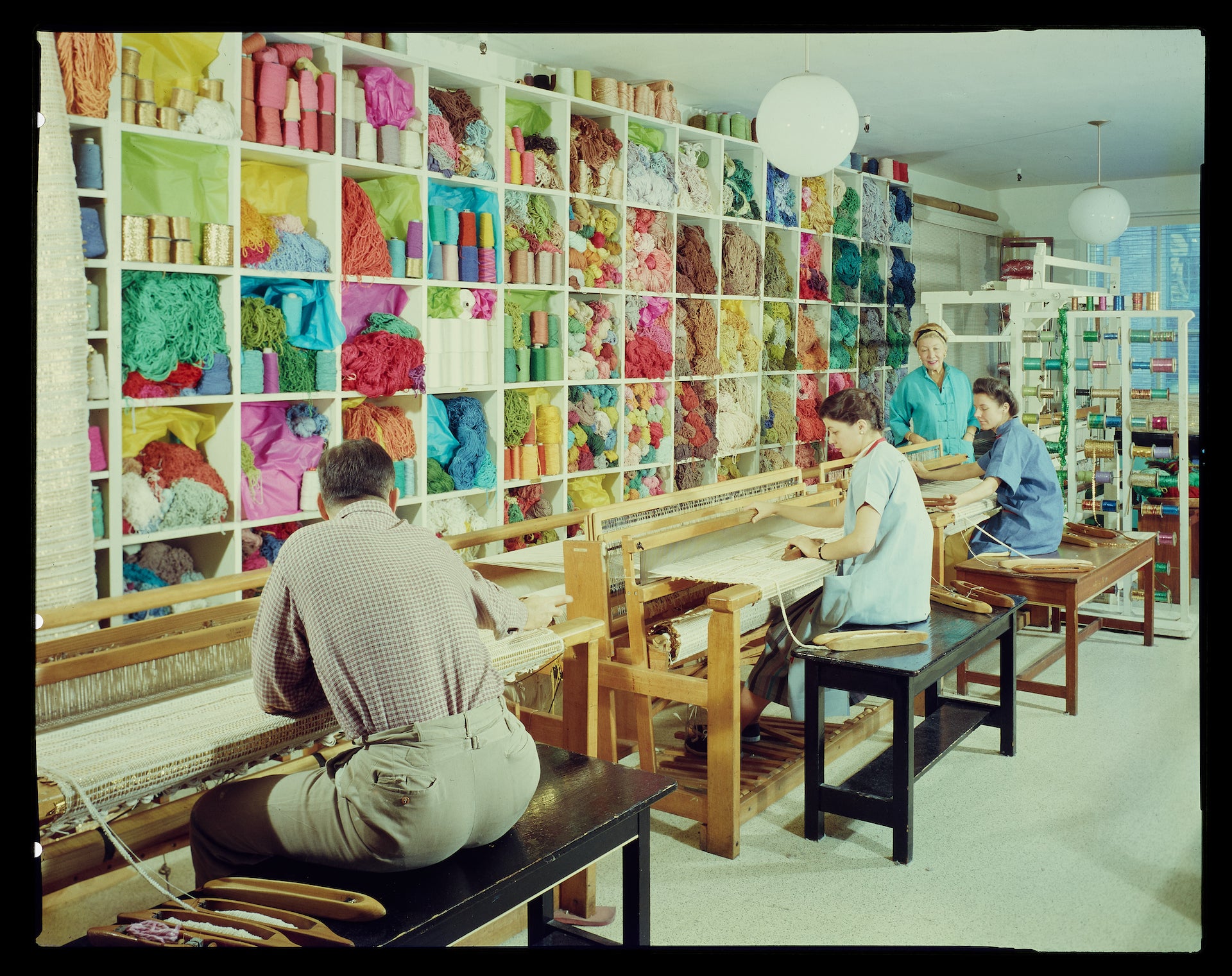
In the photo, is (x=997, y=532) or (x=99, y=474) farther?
(x=997, y=532)

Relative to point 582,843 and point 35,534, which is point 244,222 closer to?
point 35,534

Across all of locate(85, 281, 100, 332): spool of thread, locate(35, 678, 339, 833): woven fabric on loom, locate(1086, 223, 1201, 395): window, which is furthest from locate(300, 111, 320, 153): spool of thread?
locate(1086, 223, 1201, 395): window

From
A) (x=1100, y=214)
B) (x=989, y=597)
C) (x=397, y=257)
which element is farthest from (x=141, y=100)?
(x=1100, y=214)

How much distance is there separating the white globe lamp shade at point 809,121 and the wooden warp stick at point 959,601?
1473 millimetres

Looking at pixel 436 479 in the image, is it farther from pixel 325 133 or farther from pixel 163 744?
pixel 163 744

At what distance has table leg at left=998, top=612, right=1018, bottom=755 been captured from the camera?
11.9 ft

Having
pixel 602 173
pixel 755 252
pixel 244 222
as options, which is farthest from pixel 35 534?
pixel 755 252

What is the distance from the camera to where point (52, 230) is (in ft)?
8.50

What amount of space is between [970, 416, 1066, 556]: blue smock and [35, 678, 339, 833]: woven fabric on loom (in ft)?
11.0

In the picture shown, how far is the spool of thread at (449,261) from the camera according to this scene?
4.27 meters

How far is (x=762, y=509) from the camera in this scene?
348 cm

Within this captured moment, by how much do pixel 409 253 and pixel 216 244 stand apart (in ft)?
2.77

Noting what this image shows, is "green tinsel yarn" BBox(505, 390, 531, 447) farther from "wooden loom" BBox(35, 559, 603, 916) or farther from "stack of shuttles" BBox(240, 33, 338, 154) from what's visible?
"wooden loom" BBox(35, 559, 603, 916)

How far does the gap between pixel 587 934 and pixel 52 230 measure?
2036 mm
